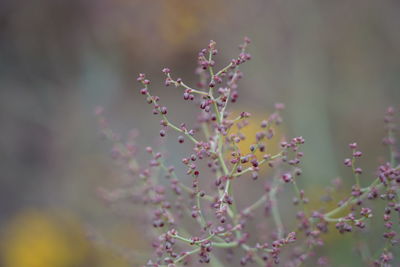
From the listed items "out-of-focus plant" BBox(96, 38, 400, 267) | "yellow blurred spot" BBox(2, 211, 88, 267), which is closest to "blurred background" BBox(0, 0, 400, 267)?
"yellow blurred spot" BBox(2, 211, 88, 267)

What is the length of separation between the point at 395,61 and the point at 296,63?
0.99m

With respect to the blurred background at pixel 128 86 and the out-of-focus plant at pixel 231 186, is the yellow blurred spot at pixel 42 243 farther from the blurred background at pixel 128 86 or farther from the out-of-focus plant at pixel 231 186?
the out-of-focus plant at pixel 231 186

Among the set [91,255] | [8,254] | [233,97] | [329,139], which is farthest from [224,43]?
[233,97]

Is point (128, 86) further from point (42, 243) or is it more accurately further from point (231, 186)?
point (231, 186)

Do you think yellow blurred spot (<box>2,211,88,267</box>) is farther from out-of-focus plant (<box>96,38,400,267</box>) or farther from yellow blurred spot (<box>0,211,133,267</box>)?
out-of-focus plant (<box>96,38,400,267</box>)

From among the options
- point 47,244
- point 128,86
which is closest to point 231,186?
point 47,244

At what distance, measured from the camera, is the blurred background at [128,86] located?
4113mm

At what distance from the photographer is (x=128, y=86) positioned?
6145 mm

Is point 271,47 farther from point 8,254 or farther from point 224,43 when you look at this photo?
point 8,254

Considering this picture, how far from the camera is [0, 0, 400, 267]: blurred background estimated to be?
4.11 metres

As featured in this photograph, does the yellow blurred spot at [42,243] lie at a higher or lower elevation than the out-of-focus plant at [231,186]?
higher

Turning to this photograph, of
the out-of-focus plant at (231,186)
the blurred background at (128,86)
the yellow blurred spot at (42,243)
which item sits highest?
the blurred background at (128,86)

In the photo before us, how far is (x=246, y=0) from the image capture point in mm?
4500

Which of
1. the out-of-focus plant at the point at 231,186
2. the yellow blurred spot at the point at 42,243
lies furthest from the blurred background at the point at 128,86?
the out-of-focus plant at the point at 231,186
